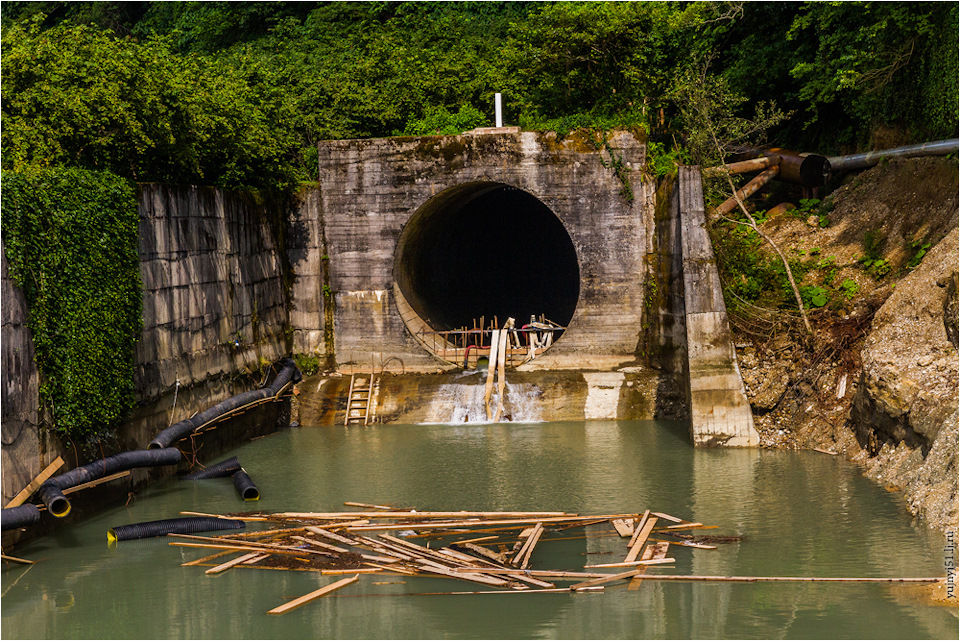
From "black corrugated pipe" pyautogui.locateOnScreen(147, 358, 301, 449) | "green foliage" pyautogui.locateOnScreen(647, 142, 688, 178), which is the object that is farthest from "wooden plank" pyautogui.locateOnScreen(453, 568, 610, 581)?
"green foliage" pyautogui.locateOnScreen(647, 142, 688, 178)

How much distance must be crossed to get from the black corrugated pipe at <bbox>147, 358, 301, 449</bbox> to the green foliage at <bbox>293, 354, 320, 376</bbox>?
13.5 inches

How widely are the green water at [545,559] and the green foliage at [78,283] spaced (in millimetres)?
2009

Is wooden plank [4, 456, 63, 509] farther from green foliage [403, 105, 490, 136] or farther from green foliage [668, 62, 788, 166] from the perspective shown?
green foliage [668, 62, 788, 166]

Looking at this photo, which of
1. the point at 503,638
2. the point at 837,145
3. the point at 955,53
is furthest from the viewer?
the point at 837,145

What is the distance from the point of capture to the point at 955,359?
15.6 metres

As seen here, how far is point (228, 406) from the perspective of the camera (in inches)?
774

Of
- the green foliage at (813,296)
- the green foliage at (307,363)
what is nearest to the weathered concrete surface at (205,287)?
the green foliage at (307,363)

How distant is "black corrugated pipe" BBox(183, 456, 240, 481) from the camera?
17562 mm

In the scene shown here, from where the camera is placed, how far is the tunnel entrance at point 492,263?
27.4 metres

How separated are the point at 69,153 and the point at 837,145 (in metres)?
20.0

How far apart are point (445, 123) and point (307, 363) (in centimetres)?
708

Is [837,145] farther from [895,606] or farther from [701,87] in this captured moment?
[895,606]

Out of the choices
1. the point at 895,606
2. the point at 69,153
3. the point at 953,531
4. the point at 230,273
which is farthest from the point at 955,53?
the point at 69,153

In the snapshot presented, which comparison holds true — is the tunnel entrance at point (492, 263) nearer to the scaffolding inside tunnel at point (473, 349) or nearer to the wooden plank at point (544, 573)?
the scaffolding inside tunnel at point (473, 349)
